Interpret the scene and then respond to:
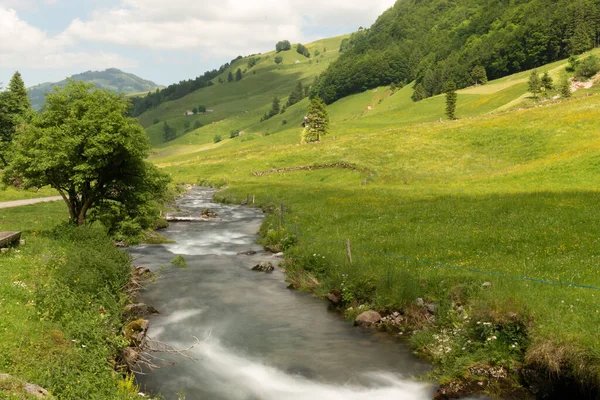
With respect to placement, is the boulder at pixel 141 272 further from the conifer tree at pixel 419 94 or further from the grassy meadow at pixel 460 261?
the conifer tree at pixel 419 94

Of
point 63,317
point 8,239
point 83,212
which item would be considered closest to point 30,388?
point 63,317

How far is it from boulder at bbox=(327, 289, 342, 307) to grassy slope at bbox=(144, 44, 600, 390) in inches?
20.1

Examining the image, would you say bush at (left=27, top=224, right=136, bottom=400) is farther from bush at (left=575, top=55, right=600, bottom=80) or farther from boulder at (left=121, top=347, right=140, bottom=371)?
bush at (left=575, top=55, right=600, bottom=80)

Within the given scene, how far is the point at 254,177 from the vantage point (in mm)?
84375

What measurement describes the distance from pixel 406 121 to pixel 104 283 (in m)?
125

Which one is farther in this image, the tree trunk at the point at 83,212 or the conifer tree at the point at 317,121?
the conifer tree at the point at 317,121

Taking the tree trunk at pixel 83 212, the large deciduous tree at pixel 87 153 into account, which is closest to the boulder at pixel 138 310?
the large deciduous tree at pixel 87 153

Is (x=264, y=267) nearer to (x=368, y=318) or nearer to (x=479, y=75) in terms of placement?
(x=368, y=318)

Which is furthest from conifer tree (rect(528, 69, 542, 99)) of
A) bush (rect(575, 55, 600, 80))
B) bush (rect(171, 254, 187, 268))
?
bush (rect(171, 254, 187, 268))

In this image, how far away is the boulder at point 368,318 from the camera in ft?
57.3

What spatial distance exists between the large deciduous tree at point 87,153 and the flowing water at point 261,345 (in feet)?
17.3

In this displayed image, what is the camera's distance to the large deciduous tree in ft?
76.4

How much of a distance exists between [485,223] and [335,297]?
11089 millimetres

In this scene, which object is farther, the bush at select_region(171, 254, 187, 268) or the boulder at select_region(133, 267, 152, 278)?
the bush at select_region(171, 254, 187, 268)
